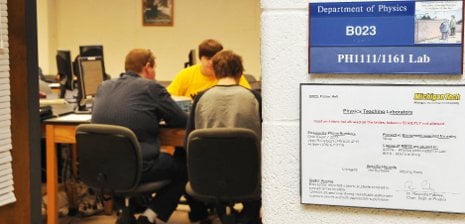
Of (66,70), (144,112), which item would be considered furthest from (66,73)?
(144,112)

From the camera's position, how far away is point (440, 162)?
1.17 meters

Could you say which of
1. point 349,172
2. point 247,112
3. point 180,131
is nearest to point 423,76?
point 349,172

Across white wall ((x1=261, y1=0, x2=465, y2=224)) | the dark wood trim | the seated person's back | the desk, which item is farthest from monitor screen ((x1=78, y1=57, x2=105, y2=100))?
white wall ((x1=261, y1=0, x2=465, y2=224))

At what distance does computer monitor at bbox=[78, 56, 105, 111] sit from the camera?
4383mm

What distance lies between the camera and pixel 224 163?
127 inches

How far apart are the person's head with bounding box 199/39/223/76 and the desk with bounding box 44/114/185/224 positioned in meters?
0.84

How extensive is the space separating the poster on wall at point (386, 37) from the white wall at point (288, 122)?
2cm

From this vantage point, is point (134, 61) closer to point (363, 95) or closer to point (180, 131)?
point (180, 131)

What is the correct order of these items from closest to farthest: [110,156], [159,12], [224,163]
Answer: [224,163], [110,156], [159,12]

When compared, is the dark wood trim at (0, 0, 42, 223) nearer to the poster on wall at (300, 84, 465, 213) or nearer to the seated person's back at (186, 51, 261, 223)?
the seated person's back at (186, 51, 261, 223)

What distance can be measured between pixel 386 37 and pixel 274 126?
0.26 meters

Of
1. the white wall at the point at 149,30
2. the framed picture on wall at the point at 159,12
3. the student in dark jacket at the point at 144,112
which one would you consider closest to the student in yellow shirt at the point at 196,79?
the student in dark jacket at the point at 144,112

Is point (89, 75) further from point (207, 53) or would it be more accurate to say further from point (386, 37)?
point (386, 37)

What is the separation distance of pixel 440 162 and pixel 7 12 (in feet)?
6.10
